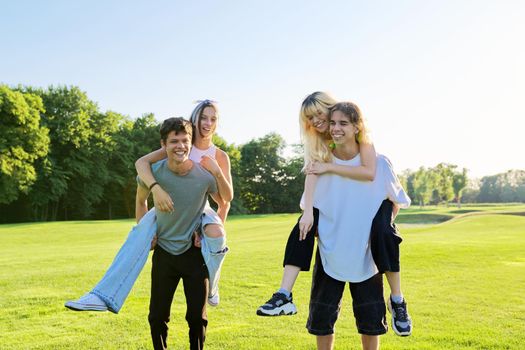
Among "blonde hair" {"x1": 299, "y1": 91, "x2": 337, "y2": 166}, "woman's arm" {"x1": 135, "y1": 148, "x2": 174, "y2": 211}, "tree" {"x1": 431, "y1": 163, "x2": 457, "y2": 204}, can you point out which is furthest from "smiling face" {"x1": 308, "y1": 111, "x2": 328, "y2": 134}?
"tree" {"x1": 431, "y1": 163, "x2": 457, "y2": 204}

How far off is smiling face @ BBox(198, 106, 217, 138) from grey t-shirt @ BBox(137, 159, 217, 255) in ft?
0.92

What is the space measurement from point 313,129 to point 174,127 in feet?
3.35

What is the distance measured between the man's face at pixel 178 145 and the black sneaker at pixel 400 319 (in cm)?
185

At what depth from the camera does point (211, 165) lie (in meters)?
3.92

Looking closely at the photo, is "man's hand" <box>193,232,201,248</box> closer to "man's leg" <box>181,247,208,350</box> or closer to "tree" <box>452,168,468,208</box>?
"man's leg" <box>181,247,208,350</box>

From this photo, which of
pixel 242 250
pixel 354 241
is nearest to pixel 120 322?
pixel 354 241

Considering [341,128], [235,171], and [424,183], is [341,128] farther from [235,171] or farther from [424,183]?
[424,183]

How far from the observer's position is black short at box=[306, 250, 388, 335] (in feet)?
11.8

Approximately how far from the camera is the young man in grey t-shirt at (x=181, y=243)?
3885 millimetres

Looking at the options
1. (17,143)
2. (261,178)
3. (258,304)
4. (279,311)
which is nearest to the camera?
(279,311)

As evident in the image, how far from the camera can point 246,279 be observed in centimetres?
930

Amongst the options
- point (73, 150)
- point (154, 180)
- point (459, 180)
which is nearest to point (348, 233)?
point (154, 180)

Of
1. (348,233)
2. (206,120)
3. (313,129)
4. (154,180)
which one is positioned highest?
(206,120)

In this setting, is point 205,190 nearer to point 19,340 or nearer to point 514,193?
point 19,340
